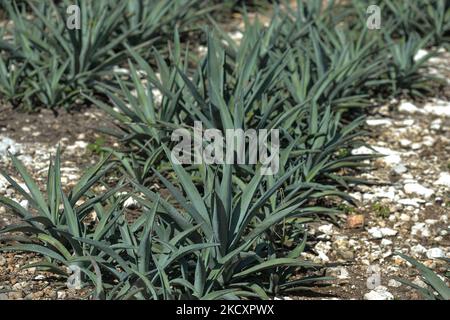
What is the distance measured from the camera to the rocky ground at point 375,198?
339cm

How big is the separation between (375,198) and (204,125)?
35.9 inches

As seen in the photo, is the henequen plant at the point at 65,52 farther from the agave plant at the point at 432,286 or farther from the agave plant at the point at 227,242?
the agave plant at the point at 432,286

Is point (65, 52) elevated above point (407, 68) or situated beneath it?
elevated above

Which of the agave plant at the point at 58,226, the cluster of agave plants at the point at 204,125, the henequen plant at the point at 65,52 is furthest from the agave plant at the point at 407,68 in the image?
the agave plant at the point at 58,226

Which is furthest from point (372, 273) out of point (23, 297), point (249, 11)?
point (249, 11)

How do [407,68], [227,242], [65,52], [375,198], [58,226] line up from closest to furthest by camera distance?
1. [227,242]
2. [58,226]
3. [375,198]
4. [65,52]
5. [407,68]

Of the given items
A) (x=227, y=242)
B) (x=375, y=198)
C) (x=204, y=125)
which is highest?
(x=204, y=125)

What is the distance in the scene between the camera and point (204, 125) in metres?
4.12

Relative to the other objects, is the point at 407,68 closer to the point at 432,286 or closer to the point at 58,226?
the point at 432,286

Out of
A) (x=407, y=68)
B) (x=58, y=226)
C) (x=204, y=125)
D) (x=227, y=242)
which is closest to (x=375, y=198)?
(x=204, y=125)

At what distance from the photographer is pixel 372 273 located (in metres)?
3.52

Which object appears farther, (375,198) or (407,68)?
(407,68)

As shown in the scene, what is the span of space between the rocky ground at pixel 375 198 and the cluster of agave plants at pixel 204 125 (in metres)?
0.09

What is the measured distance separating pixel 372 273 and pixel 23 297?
1.43 metres
